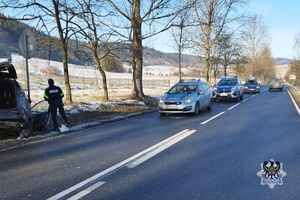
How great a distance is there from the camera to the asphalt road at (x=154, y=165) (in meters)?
4.35

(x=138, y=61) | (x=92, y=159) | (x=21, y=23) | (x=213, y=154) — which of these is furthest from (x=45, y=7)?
(x=213, y=154)

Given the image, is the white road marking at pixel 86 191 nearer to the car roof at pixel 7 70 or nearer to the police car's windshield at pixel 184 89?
the car roof at pixel 7 70

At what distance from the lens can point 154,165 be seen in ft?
18.6

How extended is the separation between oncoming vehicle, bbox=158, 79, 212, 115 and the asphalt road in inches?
159

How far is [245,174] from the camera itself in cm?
506

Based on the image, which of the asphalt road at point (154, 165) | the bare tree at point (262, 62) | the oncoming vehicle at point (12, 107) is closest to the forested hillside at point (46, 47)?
the oncoming vehicle at point (12, 107)

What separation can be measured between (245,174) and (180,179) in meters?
1.11

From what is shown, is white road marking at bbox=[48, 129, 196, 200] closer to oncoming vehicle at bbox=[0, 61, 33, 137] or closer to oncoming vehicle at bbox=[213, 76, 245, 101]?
oncoming vehicle at bbox=[0, 61, 33, 137]

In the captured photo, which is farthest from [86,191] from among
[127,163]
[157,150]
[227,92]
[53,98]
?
[227,92]

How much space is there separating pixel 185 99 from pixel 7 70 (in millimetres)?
7599

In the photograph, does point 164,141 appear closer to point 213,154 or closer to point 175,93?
point 213,154

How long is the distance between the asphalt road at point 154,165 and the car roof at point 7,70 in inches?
81.5

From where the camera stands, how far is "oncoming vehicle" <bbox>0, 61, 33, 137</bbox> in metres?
7.94

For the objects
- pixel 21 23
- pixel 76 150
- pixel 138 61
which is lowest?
pixel 76 150
